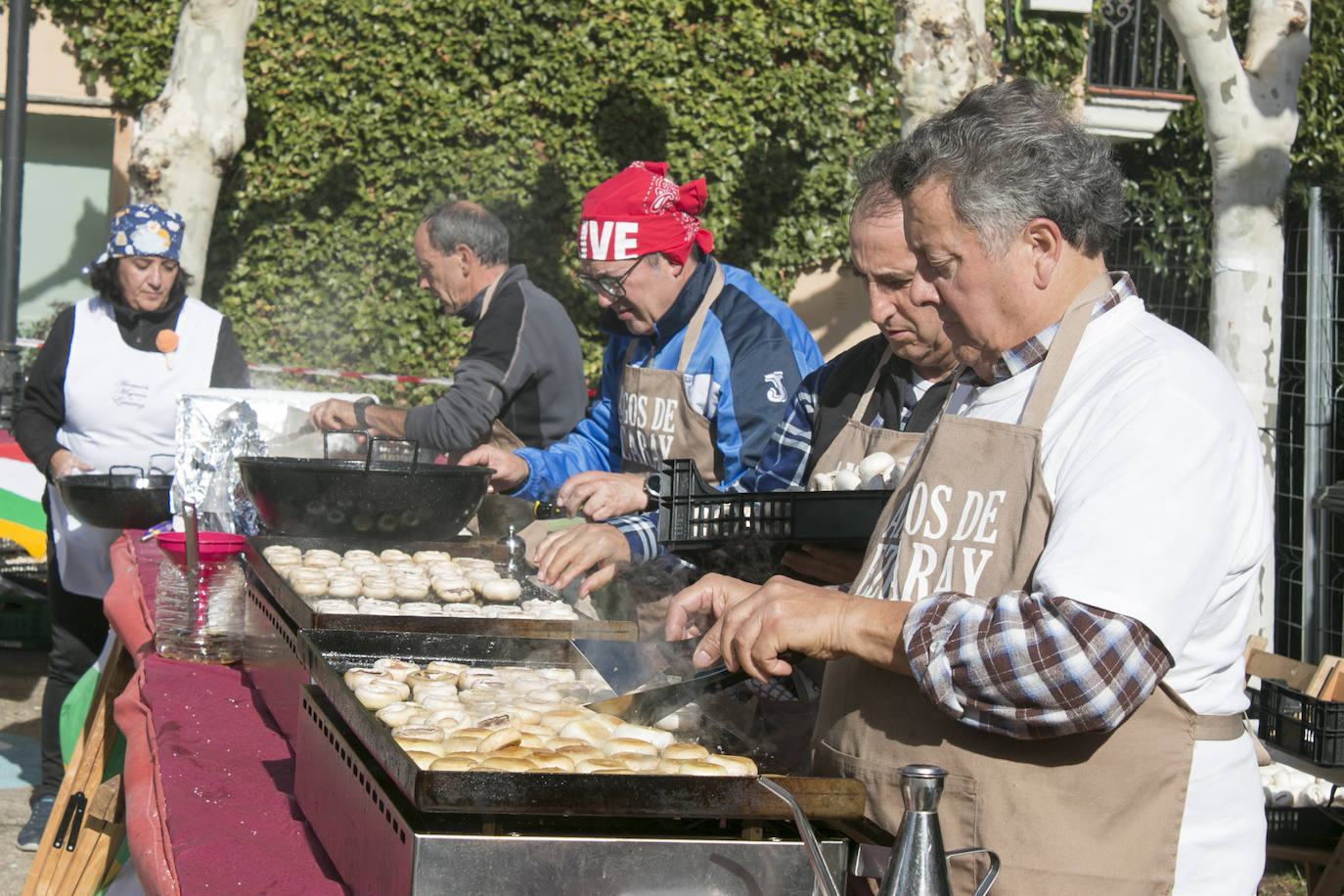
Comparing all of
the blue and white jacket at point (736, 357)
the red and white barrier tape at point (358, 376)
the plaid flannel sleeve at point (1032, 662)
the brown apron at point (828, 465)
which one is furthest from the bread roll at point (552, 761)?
the red and white barrier tape at point (358, 376)

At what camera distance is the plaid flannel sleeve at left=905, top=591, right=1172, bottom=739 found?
137cm

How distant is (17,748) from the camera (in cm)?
583

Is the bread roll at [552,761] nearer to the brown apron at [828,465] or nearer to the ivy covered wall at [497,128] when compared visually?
the brown apron at [828,465]

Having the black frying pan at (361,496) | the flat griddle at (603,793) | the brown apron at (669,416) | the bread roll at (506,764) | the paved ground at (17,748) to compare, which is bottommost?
the paved ground at (17,748)

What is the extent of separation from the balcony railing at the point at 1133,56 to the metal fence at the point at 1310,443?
95.8 inches

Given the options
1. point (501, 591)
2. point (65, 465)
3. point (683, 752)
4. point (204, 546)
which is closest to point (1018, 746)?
point (683, 752)

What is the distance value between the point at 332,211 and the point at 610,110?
6.70 ft

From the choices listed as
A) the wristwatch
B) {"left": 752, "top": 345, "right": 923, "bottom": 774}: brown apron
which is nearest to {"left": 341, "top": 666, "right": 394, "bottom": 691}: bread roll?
{"left": 752, "top": 345, "right": 923, "bottom": 774}: brown apron

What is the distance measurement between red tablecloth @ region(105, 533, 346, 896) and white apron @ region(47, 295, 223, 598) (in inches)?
72.9

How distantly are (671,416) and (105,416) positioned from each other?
2472mm

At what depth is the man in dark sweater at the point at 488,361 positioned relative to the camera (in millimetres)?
4594

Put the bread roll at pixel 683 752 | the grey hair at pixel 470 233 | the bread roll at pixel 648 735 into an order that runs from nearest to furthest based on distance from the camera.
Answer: the bread roll at pixel 683 752
the bread roll at pixel 648 735
the grey hair at pixel 470 233

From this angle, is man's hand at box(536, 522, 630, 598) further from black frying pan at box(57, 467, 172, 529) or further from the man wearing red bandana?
black frying pan at box(57, 467, 172, 529)

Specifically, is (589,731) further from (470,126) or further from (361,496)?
(470,126)
